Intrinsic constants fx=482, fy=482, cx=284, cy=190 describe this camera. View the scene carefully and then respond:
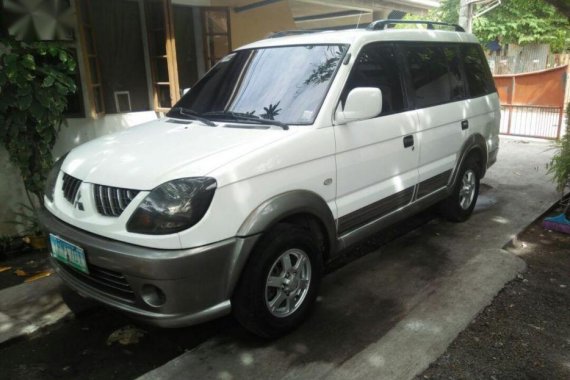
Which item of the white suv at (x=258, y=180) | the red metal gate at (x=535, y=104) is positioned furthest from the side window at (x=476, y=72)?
the red metal gate at (x=535, y=104)

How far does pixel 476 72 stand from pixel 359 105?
8.88 ft

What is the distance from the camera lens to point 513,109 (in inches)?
432

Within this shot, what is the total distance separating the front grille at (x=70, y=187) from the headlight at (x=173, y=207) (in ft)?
2.08

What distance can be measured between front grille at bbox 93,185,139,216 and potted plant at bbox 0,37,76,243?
7.37 feet

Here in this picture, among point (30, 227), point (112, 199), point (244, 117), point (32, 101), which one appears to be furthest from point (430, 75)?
point (30, 227)

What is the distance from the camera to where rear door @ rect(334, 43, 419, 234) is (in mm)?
3432

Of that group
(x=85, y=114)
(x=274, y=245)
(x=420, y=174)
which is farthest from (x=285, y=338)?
(x=85, y=114)

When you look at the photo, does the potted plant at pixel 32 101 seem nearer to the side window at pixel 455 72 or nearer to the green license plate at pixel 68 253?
the green license plate at pixel 68 253

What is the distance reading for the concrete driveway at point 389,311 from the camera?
9.45 ft

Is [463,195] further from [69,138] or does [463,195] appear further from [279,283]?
[69,138]

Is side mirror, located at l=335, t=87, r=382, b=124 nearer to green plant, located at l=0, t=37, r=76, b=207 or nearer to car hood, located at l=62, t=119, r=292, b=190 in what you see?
car hood, located at l=62, t=119, r=292, b=190

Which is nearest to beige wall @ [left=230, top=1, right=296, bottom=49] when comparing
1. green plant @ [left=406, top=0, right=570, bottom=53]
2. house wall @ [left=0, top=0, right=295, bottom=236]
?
house wall @ [left=0, top=0, right=295, bottom=236]

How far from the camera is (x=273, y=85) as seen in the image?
3502mm

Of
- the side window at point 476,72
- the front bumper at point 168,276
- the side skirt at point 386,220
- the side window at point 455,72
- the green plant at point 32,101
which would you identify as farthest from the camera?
the side window at point 476,72
